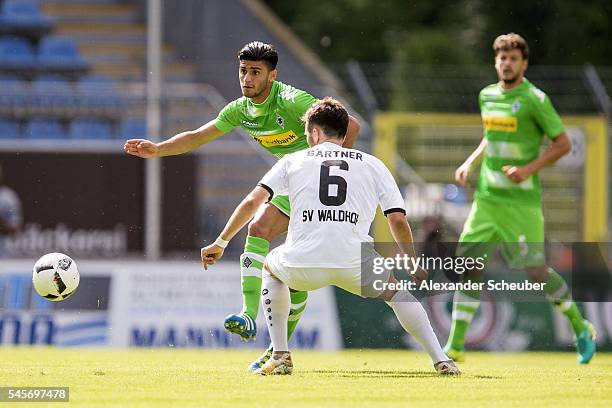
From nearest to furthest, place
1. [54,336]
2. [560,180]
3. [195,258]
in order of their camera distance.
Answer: [54,336] → [195,258] → [560,180]

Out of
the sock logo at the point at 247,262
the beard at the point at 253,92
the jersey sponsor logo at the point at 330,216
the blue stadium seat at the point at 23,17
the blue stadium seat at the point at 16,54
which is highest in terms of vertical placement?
the blue stadium seat at the point at 23,17

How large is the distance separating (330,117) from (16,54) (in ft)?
51.7

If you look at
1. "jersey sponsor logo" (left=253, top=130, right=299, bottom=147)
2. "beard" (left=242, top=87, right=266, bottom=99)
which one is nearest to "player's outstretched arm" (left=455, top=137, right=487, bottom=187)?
"jersey sponsor logo" (left=253, top=130, right=299, bottom=147)

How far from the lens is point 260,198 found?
8086mm

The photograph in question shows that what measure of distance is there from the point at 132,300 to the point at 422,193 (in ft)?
16.3

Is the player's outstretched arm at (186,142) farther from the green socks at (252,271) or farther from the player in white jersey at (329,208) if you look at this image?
the player in white jersey at (329,208)

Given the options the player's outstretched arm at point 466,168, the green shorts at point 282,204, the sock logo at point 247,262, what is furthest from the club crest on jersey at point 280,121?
the player's outstretched arm at point 466,168

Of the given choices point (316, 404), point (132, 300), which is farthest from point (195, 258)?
point (316, 404)

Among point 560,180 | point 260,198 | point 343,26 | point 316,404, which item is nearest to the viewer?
point 316,404

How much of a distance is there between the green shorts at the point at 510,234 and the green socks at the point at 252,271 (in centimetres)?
241

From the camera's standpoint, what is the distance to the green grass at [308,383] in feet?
23.4

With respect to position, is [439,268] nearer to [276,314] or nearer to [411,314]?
[411,314]

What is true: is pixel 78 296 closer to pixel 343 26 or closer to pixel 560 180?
pixel 560 180

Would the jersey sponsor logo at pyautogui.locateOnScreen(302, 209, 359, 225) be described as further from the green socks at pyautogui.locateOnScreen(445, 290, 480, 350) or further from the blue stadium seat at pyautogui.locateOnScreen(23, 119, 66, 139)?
the blue stadium seat at pyautogui.locateOnScreen(23, 119, 66, 139)
